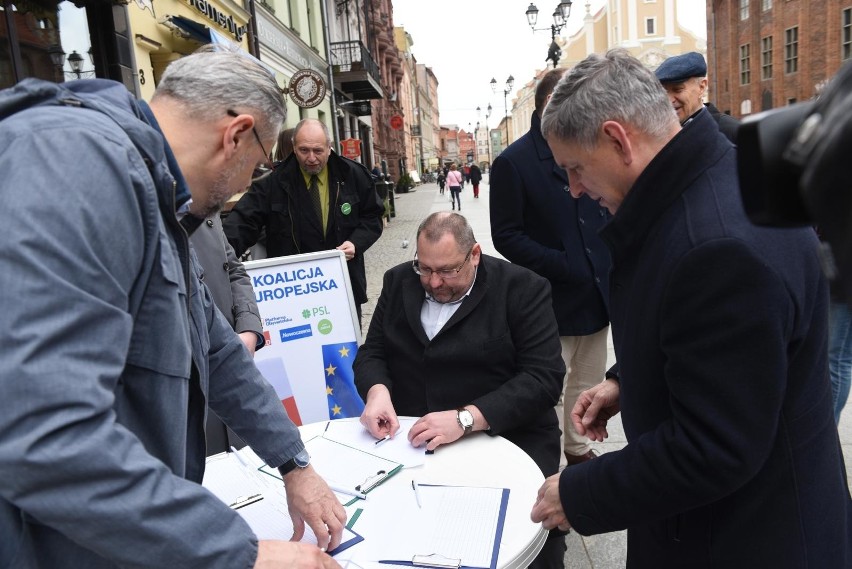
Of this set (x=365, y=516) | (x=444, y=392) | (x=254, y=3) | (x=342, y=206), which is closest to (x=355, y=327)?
(x=342, y=206)

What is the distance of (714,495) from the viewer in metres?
1.31

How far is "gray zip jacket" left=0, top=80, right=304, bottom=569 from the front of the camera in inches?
33.6

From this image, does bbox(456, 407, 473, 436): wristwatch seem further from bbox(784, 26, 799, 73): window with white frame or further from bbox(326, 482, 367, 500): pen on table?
bbox(784, 26, 799, 73): window with white frame

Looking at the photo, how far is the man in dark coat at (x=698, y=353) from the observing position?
119 cm

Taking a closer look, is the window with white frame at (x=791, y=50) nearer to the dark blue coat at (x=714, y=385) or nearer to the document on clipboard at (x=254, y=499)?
the dark blue coat at (x=714, y=385)

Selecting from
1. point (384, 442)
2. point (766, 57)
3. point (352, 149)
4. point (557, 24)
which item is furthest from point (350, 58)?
point (766, 57)

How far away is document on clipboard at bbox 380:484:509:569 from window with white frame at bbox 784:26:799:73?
39.1 m

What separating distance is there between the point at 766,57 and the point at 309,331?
40146mm

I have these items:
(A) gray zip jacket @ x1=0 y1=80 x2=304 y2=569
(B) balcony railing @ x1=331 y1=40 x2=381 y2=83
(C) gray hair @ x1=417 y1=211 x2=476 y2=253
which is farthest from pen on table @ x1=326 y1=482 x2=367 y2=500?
(B) balcony railing @ x1=331 y1=40 x2=381 y2=83

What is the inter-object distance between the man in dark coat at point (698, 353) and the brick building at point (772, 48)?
30.6 metres

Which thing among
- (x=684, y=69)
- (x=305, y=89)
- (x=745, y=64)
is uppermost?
(x=745, y=64)

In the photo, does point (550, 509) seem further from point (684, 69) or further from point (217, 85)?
point (684, 69)

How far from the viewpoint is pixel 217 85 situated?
1.23 m

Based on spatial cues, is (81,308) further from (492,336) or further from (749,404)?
(492,336)
